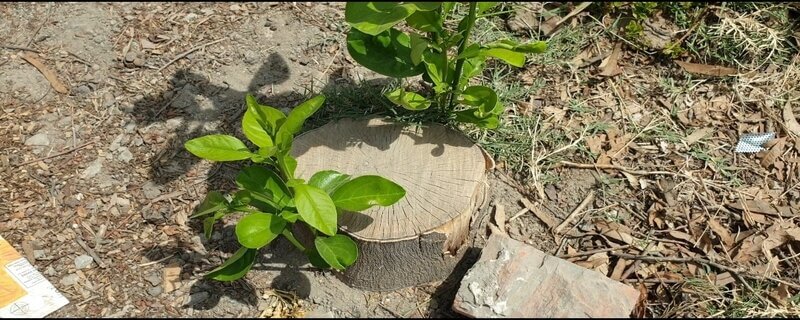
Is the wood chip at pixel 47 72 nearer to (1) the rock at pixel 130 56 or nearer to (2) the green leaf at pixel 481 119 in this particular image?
(1) the rock at pixel 130 56

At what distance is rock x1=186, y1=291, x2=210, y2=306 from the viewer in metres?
2.75

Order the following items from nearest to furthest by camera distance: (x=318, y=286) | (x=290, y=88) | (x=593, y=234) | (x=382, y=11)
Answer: (x=382, y=11) → (x=318, y=286) → (x=593, y=234) → (x=290, y=88)

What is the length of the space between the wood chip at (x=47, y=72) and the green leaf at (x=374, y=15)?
6.04 ft

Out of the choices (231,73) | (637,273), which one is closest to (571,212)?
(637,273)

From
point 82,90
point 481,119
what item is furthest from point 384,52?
point 82,90

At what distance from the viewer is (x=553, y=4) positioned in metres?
3.93

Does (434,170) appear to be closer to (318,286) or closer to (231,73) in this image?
(318,286)

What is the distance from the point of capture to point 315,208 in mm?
2348

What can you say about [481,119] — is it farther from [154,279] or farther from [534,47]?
[154,279]

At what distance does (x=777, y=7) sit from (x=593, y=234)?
180 centimetres

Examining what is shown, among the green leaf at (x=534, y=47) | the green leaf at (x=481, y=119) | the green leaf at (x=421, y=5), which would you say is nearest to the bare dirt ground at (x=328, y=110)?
the green leaf at (x=481, y=119)

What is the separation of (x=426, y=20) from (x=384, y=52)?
0.89ft

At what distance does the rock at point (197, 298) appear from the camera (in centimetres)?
275

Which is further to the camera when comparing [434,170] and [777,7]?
[777,7]
